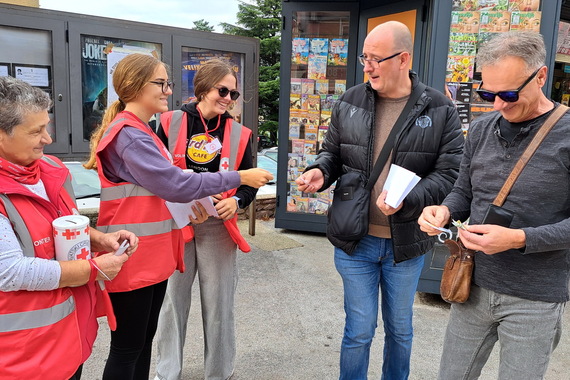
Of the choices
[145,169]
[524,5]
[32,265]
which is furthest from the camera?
[524,5]

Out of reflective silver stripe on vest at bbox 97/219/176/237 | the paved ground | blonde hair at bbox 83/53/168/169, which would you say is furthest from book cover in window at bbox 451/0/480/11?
reflective silver stripe on vest at bbox 97/219/176/237

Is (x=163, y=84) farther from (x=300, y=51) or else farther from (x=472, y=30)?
(x=300, y=51)

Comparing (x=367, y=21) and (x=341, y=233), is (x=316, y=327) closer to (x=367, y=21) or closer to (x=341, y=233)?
(x=341, y=233)

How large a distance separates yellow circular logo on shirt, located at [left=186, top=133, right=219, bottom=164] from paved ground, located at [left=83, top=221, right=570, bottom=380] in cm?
134

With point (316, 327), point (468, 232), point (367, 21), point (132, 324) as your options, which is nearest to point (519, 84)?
point (468, 232)

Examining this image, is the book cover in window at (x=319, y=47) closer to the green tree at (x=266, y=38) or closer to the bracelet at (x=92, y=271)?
the bracelet at (x=92, y=271)

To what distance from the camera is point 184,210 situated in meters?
2.18

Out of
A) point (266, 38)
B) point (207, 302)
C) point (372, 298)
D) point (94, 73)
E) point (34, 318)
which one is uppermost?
point (266, 38)

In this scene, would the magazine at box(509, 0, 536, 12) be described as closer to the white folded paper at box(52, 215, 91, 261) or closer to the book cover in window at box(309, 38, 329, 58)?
the book cover in window at box(309, 38, 329, 58)

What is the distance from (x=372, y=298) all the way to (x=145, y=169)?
1264mm

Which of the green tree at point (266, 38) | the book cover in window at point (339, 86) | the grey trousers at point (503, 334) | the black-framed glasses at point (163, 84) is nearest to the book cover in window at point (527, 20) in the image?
the book cover in window at point (339, 86)

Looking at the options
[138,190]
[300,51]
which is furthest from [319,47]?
[138,190]

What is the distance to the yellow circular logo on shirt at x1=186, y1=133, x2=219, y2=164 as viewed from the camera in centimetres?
247

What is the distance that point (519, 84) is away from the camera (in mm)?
1606
